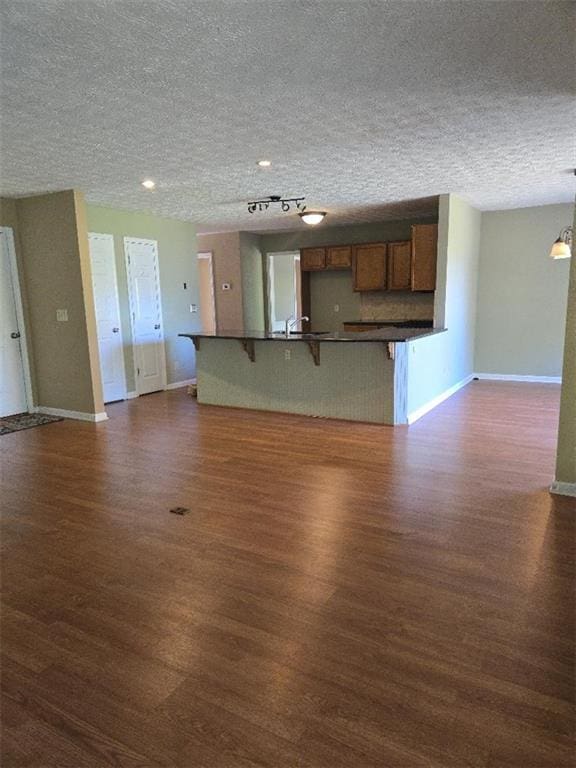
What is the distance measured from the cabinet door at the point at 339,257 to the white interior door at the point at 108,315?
3542mm

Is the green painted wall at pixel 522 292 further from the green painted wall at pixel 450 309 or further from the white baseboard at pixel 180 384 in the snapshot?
the white baseboard at pixel 180 384

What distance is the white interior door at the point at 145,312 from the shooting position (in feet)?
22.1

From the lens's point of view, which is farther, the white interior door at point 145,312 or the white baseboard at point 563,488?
the white interior door at point 145,312

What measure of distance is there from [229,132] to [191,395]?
414cm

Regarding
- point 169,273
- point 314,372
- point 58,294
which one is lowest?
point 314,372

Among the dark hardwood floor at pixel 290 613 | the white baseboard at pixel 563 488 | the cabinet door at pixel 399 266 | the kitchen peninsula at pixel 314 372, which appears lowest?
the dark hardwood floor at pixel 290 613

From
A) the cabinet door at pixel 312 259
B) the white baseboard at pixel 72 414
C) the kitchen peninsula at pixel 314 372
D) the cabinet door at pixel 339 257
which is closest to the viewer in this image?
the kitchen peninsula at pixel 314 372

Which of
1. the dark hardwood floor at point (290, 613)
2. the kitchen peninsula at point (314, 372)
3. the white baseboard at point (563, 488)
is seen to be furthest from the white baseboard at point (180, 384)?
the white baseboard at point (563, 488)

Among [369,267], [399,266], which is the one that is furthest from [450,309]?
[369,267]

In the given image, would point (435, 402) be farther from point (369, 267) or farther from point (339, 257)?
point (339, 257)

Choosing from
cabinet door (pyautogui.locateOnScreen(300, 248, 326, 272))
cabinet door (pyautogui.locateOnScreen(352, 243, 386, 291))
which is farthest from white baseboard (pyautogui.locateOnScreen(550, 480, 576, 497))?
cabinet door (pyautogui.locateOnScreen(300, 248, 326, 272))

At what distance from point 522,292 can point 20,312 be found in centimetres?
Result: 678

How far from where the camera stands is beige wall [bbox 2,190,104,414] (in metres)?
5.32

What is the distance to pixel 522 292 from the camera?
288 inches
